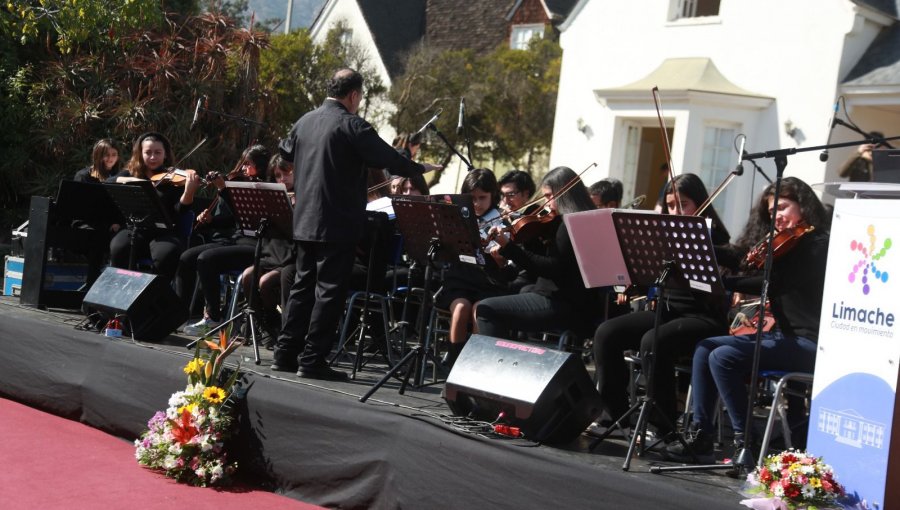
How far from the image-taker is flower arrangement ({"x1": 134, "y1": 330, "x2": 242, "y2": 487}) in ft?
16.8

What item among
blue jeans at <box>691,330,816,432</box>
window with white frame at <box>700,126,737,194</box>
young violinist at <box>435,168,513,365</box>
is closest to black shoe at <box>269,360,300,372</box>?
young violinist at <box>435,168,513,365</box>

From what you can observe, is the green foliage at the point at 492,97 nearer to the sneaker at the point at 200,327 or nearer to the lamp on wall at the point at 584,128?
the lamp on wall at the point at 584,128

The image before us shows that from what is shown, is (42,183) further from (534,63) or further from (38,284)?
(534,63)

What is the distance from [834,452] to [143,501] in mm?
3028

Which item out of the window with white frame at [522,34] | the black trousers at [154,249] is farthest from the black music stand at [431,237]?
the window with white frame at [522,34]

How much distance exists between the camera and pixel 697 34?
14.4 meters

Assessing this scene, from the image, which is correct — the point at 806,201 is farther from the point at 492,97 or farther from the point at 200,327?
the point at 492,97

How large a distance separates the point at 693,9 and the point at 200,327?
33.3 feet

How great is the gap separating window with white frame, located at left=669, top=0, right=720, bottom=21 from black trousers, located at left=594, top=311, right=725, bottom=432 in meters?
10.4

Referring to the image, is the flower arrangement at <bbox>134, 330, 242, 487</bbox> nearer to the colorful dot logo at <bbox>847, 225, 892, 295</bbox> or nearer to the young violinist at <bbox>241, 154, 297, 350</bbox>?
the young violinist at <bbox>241, 154, 297, 350</bbox>

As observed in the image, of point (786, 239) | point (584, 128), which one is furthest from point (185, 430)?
point (584, 128)

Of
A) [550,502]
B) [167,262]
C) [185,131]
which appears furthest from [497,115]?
[550,502]

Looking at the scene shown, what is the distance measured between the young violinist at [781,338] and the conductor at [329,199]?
1849 mm

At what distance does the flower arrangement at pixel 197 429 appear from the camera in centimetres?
511
